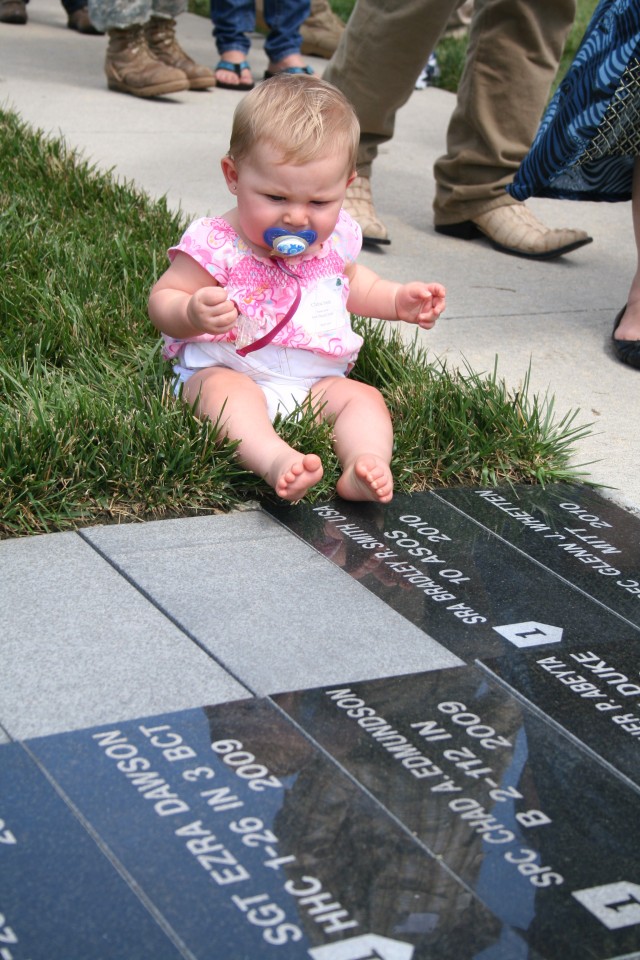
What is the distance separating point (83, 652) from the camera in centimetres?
200

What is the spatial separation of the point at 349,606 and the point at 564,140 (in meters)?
1.91

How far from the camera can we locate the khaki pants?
14.0 ft

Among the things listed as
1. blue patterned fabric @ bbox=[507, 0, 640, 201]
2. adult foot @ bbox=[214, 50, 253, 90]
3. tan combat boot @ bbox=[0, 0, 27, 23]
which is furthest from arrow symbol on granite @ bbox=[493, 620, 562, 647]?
tan combat boot @ bbox=[0, 0, 27, 23]

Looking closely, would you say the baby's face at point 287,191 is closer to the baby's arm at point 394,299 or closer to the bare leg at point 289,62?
the baby's arm at point 394,299

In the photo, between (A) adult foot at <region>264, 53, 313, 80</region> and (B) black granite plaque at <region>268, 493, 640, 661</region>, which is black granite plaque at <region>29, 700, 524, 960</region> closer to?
(B) black granite plaque at <region>268, 493, 640, 661</region>

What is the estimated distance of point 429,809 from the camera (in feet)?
5.59

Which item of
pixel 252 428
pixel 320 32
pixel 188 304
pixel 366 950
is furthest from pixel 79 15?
pixel 366 950

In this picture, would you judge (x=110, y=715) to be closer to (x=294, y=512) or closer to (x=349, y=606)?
(x=349, y=606)

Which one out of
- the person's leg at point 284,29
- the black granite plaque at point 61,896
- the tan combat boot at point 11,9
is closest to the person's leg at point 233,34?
the person's leg at point 284,29

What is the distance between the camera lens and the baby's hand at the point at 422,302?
288 cm

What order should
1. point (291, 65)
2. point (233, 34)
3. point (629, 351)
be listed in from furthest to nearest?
A: 1. point (291, 65)
2. point (233, 34)
3. point (629, 351)

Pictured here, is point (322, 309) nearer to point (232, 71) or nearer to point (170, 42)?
point (170, 42)

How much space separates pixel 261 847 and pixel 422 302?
5.20ft

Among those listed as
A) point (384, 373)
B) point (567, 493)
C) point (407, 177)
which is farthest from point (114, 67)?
point (567, 493)
